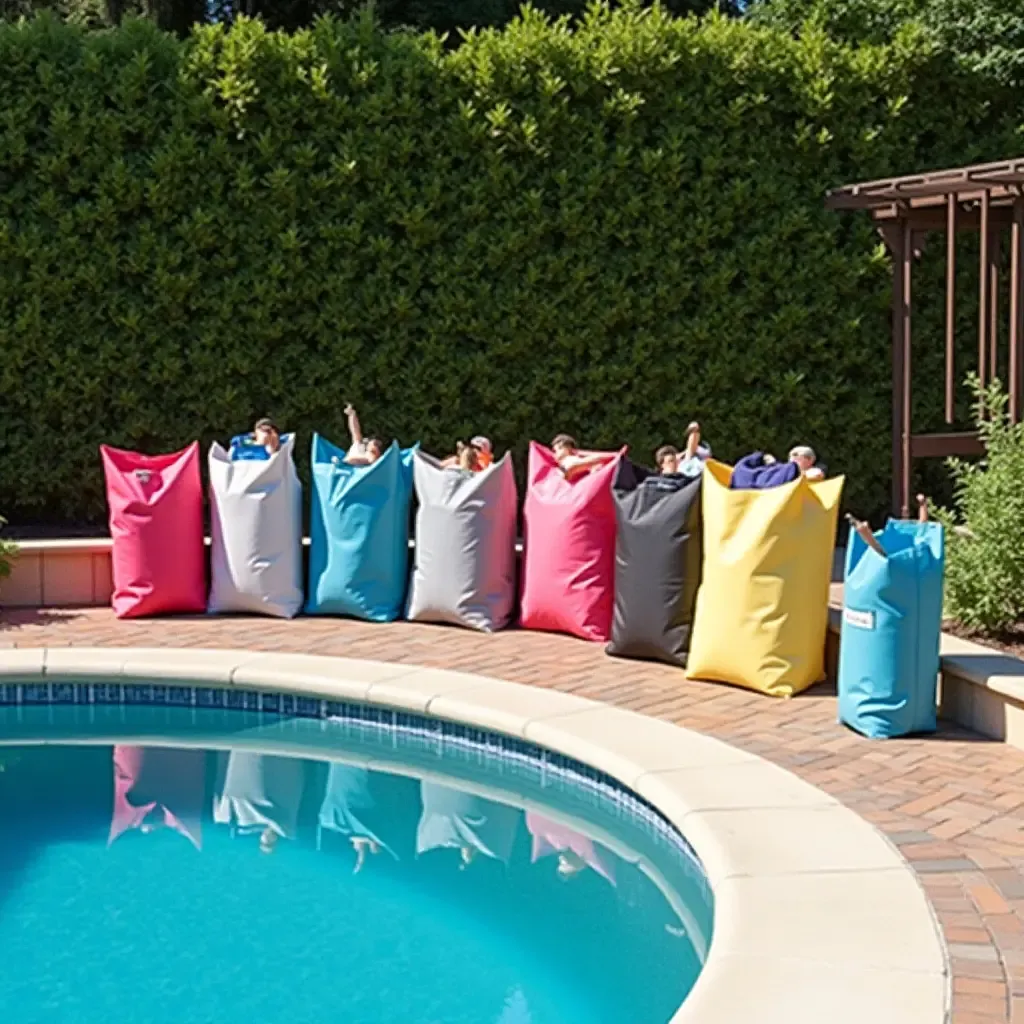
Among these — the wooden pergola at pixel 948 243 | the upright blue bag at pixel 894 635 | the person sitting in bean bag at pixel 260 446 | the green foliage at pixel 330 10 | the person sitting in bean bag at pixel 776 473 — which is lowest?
the upright blue bag at pixel 894 635

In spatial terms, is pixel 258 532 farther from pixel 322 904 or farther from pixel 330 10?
pixel 330 10

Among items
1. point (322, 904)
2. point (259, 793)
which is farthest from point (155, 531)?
point (322, 904)

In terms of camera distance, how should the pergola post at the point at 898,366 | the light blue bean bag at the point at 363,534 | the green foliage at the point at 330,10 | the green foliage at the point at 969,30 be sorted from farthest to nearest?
1. the green foliage at the point at 330,10
2. the green foliage at the point at 969,30
3. the pergola post at the point at 898,366
4. the light blue bean bag at the point at 363,534

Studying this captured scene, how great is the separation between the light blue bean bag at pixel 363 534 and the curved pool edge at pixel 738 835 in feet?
3.84

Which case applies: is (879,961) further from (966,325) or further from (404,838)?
(966,325)

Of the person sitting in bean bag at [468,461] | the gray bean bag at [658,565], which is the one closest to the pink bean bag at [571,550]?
the gray bean bag at [658,565]

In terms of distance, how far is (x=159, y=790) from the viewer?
797cm

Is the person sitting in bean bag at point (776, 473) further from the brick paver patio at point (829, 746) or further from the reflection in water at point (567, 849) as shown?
the reflection in water at point (567, 849)

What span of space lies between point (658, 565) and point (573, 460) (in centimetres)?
164

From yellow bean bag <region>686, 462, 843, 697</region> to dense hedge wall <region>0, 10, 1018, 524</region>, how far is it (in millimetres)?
4923

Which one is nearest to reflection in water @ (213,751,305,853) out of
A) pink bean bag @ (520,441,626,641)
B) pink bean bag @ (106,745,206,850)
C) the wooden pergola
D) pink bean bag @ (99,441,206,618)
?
pink bean bag @ (106,745,206,850)

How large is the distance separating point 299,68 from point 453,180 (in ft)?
4.91

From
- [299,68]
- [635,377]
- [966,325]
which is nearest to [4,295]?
[299,68]

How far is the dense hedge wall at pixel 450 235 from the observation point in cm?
1254
